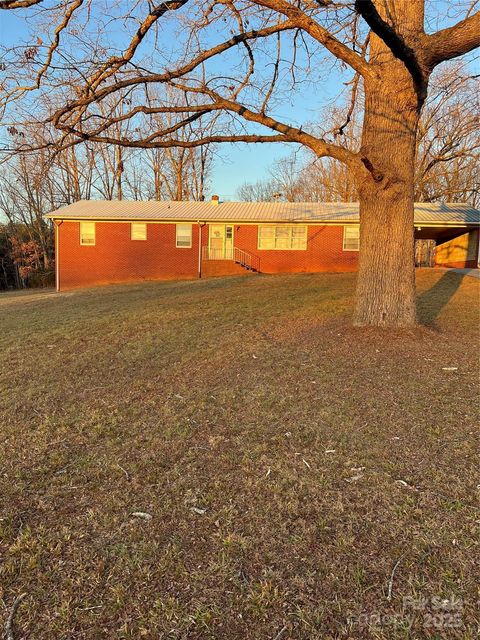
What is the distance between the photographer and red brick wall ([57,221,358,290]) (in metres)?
20.2

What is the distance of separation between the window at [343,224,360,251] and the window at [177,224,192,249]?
26.7 feet

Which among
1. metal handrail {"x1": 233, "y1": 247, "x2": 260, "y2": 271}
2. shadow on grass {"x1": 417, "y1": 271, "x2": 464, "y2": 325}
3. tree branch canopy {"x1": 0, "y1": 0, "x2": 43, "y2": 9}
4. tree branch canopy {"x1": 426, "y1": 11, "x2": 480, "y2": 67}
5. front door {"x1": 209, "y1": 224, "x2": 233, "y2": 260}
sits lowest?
shadow on grass {"x1": 417, "y1": 271, "x2": 464, "y2": 325}

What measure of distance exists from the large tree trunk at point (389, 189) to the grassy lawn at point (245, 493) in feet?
2.07

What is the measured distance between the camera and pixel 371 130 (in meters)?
5.79

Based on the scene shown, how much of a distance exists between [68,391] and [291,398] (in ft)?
8.24

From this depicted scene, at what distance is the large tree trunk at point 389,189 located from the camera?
558cm

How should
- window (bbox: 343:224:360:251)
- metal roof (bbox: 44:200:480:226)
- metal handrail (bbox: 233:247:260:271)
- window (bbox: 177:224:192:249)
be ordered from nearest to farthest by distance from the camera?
metal roof (bbox: 44:200:480:226) < window (bbox: 343:224:360:251) < metal handrail (bbox: 233:247:260:271) < window (bbox: 177:224:192:249)

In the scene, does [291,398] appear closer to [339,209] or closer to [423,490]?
[423,490]

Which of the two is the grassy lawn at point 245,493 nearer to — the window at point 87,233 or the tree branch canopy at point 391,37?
the tree branch canopy at point 391,37

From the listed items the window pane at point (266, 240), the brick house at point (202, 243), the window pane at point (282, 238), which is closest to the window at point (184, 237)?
the brick house at point (202, 243)

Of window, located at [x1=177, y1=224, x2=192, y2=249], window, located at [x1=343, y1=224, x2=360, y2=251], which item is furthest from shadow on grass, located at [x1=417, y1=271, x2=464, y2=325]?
window, located at [x1=177, y1=224, x2=192, y2=249]

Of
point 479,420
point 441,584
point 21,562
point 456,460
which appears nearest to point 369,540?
point 441,584

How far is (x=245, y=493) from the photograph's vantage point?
96.5 inches

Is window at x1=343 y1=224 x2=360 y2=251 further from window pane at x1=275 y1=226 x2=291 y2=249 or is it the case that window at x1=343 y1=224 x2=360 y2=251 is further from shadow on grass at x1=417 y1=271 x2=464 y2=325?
shadow on grass at x1=417 y1=271 x2=464 y2=325
